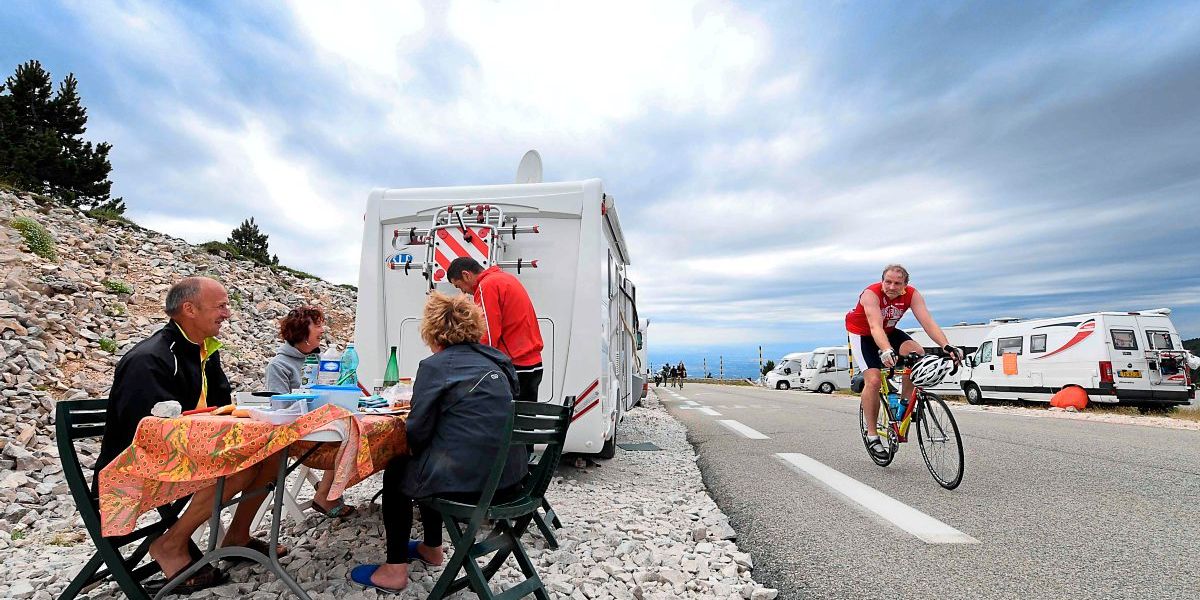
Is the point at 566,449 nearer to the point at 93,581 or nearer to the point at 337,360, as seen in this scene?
the point at 337,360

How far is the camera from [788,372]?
35.5 metres

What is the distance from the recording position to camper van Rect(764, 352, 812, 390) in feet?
115

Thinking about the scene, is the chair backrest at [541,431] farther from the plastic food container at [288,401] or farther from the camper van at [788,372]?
the camper van at [788,372]

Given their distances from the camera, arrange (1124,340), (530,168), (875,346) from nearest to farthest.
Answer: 1. (875,346)
2. (530,168)
3. (1124,340)

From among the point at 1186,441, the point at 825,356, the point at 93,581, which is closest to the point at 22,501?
the point at 93,581

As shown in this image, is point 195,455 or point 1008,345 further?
point 1008,345

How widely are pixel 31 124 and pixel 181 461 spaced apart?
3591 cm

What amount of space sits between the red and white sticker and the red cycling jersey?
10.8 feet

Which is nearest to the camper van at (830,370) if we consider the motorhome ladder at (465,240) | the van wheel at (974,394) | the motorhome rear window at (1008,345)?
the van wheel at (974,394)

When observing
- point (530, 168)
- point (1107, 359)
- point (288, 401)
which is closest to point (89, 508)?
point (288, 401)

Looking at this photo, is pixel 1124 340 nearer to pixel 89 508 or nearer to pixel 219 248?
pixel 89 508

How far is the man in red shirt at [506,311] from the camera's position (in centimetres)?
470

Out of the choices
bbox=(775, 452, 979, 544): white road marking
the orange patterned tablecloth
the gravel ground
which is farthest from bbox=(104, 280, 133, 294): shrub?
bbox=(775, 452, 979, 544): white road marking

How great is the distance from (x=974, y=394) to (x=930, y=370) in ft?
53.7
